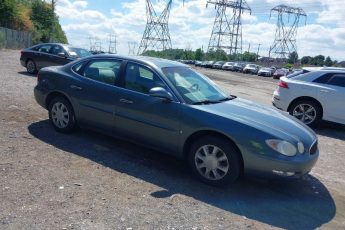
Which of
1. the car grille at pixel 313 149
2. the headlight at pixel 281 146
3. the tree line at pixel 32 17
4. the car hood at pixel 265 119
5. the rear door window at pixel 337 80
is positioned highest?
the tree line at pixel 32 17

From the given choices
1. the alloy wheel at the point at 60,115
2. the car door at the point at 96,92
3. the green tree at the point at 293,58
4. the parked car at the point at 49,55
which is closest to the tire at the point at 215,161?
the car door at the point at 96,92

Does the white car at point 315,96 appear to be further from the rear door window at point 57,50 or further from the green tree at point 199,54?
the green tree at point 199,54

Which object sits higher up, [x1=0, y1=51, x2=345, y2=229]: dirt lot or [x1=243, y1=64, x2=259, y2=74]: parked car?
[x1=0, y1=51, x2=345, y2=229]: dirt lot

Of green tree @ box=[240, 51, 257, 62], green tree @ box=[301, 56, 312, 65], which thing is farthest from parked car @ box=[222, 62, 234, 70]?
green tree @ box=[240, 51, 257, 62]

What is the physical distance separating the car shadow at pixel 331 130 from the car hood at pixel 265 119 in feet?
13.9

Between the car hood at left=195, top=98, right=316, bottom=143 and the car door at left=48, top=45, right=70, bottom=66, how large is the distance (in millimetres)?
10282

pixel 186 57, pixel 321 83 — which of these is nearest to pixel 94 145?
pixel 321 83

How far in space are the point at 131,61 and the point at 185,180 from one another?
1987mm

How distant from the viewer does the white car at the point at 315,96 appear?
386 inches

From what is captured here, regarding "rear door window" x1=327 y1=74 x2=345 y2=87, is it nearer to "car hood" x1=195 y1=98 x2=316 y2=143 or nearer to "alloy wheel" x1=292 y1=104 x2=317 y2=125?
"alloy wheel" x1=292 y1=104 x2=317 y2=125

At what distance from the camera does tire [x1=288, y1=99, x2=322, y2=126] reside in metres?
10.0

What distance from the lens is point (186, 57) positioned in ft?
381

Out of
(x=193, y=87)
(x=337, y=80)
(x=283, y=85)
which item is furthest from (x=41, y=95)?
(x=337, y=80)

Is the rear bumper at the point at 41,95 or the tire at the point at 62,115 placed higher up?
the rear bumper at the point at 41,95
